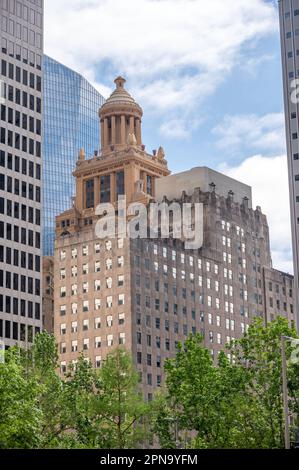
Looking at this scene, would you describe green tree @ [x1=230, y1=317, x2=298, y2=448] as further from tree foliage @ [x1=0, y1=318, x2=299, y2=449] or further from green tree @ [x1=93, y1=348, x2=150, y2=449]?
green tree @ [x1=93, y1=348, x2=150, y2=449]

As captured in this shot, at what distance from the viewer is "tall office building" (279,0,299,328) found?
148375mm

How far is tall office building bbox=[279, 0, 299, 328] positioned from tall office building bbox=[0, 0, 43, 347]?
38.5 meters

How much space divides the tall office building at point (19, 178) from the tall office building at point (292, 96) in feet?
126

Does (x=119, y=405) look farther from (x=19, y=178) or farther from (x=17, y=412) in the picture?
(x=19, y=178)

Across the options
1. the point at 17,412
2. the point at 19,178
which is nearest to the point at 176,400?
the point at 17,412

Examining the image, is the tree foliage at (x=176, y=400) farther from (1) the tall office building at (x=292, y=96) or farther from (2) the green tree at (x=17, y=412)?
(1) the tall office building at (x=292, y=96)

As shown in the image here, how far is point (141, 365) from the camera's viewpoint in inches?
6767

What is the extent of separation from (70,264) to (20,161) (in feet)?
161

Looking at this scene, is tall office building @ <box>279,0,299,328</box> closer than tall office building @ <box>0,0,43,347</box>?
No

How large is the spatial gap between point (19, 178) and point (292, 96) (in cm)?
4520

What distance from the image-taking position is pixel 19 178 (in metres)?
138

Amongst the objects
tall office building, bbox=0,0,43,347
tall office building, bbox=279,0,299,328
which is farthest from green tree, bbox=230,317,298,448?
tall office building, bbox=279,0,299,328

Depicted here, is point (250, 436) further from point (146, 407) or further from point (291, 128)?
point (291, 128)

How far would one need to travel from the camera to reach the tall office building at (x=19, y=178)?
436 ft
